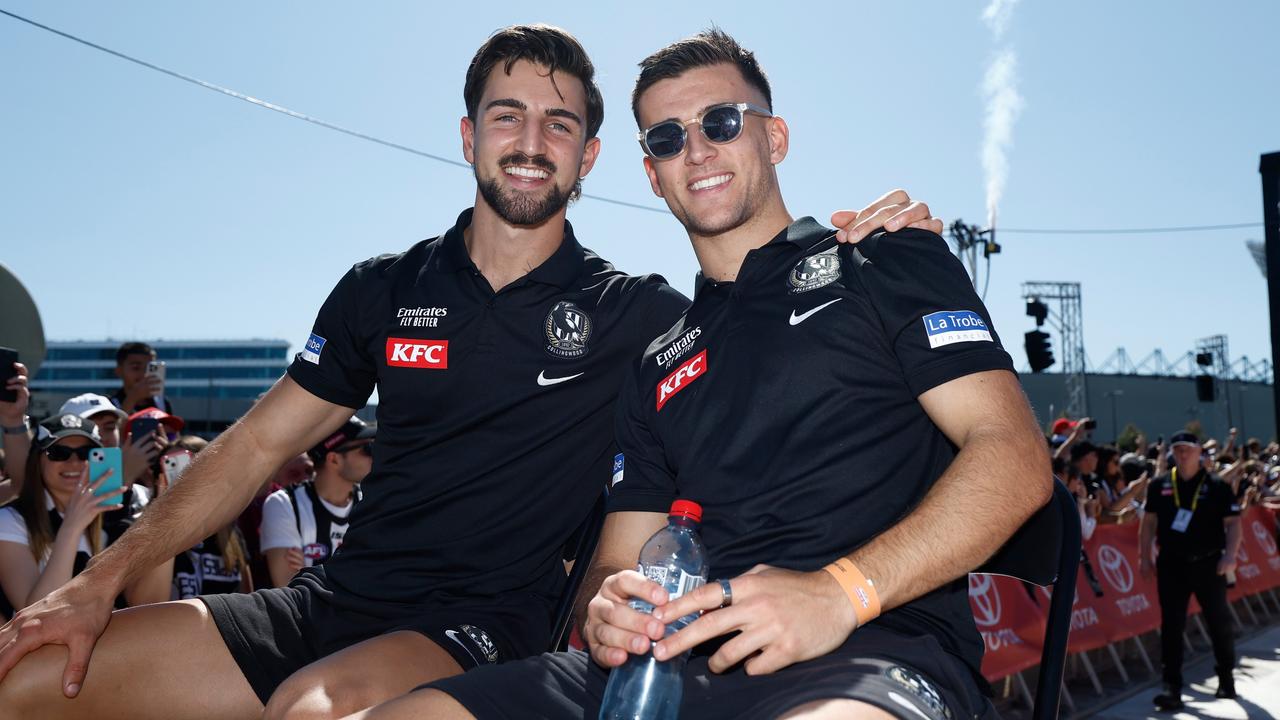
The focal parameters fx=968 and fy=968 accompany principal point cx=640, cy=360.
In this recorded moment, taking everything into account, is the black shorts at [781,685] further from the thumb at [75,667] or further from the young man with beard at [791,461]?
the thumb at [75,667]

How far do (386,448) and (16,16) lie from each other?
11411 millimetres

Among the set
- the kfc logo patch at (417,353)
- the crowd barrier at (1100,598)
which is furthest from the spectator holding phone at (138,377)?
the crowd barrier at (1100,598)

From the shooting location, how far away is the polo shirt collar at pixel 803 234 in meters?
2.64

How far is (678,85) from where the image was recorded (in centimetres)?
290

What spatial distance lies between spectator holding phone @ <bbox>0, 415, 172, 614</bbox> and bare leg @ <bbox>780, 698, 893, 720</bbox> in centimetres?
334

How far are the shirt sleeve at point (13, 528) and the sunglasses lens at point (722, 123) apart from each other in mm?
3979

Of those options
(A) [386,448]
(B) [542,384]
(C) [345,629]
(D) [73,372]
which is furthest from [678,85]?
(D) [73,372]

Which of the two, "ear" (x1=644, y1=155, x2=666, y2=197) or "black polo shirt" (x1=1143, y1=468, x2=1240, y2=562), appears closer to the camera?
"ear" (x1=644, y1=155, x2=666, y2=197)

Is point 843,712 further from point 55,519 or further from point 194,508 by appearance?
point 55,519

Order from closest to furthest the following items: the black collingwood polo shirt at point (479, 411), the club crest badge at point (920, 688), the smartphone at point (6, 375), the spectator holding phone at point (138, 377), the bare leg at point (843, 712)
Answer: the bare leg at point (843, 712) → the club crest badge at point (920, 688) → the black collingwood polo shirt at point (479, 411) → the smartphone at point (6, 375) → the spectator holding phone at point (138, 377)

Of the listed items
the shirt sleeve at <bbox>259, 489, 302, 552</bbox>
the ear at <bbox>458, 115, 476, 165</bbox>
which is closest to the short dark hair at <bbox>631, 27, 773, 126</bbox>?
the ear at <bbox>458, 115, 476, 165</bbox>

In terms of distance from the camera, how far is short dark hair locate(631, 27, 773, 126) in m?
2.90

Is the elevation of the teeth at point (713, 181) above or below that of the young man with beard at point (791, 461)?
above

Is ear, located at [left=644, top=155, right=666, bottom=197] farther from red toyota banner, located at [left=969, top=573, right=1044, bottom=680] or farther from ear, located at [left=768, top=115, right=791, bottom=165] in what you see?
red toyota banner, located at [left=969, top=573, right=1044, bottom=680]
